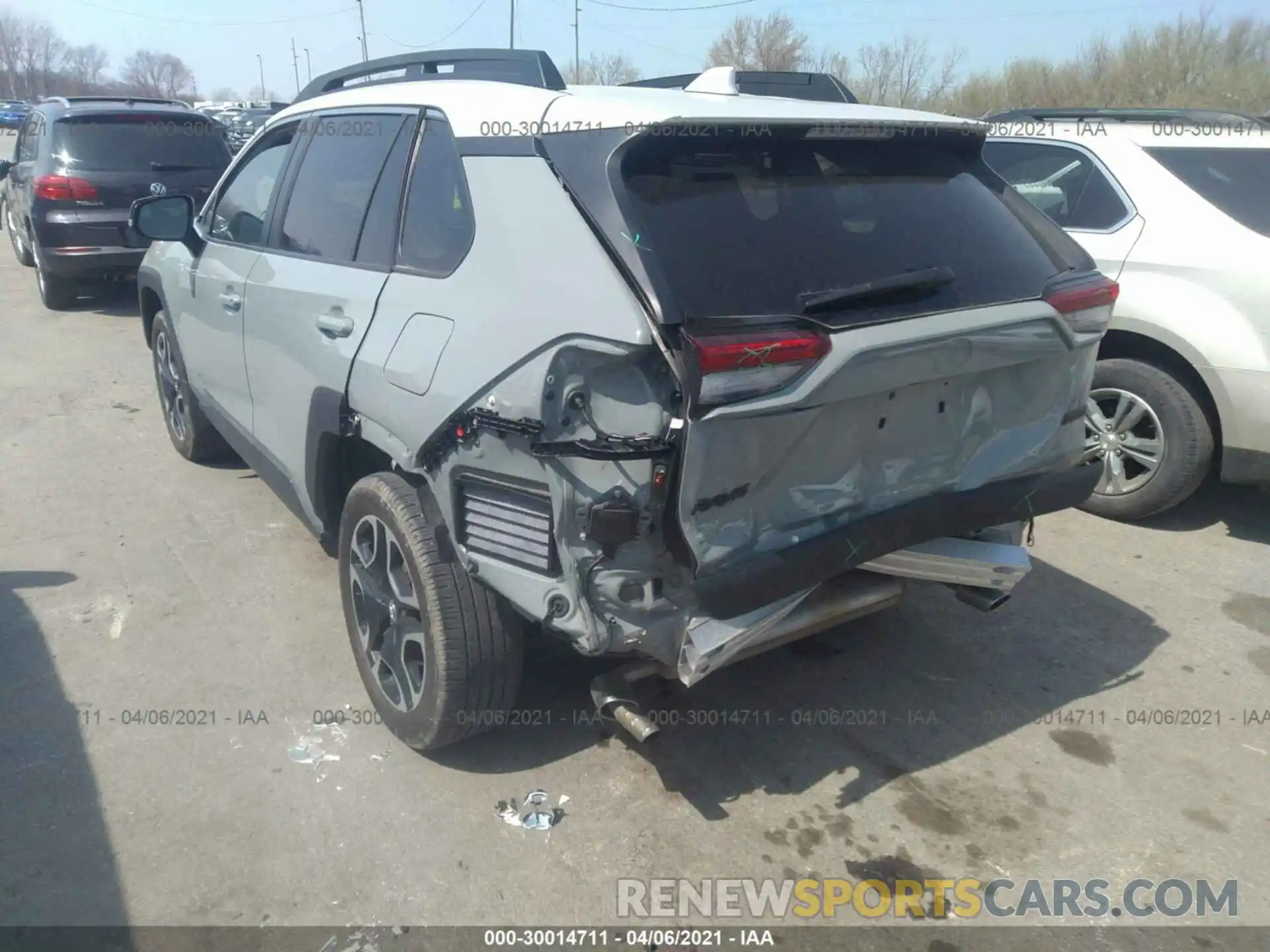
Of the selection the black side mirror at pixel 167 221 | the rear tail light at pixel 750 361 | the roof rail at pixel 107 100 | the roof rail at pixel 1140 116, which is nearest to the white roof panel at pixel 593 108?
the rear tail light at pixel 750 361

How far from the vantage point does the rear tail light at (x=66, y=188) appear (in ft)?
29.7

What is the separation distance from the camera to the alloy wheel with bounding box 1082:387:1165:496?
481cm

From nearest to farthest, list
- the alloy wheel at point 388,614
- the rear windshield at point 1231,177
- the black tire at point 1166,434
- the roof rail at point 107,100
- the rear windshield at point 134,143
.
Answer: the alloy wheel at point 388,614 < the rear windshield at point 1231,177 < the black tire at point 1166,434 < the rear windshield at point 134,143 < the roof rail at point 107,100

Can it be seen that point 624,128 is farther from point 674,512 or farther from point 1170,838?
point 1170,838

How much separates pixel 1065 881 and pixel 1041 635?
55.3 inches

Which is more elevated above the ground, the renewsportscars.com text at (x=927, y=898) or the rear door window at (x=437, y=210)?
the rear door window at (x=437, y=210)

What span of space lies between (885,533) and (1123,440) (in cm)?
290

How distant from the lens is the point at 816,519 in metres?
2.55

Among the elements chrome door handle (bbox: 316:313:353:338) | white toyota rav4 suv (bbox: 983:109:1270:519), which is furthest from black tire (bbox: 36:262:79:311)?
white toyota rav4 suv (bbox: 983:109:1270:519)

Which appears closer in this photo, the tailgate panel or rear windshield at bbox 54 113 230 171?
the tailgate panel

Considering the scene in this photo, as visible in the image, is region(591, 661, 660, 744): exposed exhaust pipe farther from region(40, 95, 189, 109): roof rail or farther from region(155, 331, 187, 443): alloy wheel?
region(40, 95, 189, 109): roof rail

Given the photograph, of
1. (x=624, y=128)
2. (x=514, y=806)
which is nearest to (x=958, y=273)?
(x=624, y=128)

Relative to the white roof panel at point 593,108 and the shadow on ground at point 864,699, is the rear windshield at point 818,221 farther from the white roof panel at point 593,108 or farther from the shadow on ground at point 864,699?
the shadow on ground at point 864,699

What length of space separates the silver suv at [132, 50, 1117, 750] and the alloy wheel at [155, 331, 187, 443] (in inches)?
91.9
